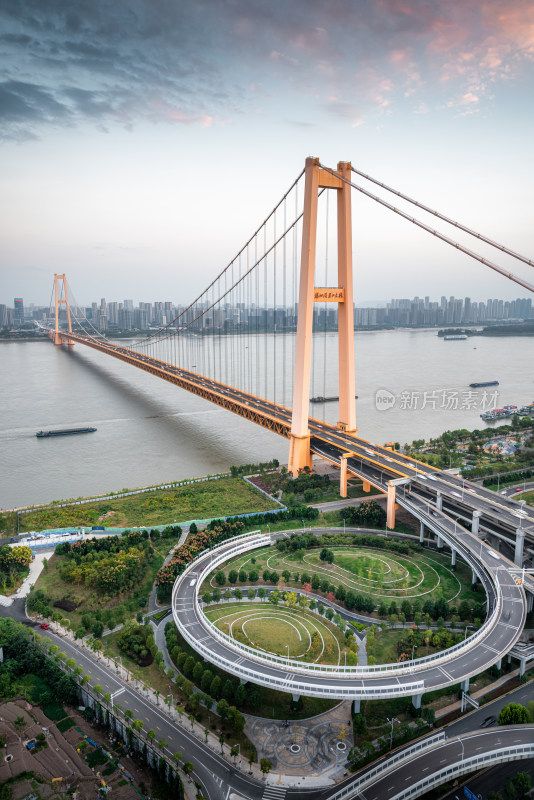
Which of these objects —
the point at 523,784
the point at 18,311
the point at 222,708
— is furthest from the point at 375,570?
the point at 18,311

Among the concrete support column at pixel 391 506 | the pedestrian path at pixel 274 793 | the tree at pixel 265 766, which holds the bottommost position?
the pedestrian path at pixel 274 793

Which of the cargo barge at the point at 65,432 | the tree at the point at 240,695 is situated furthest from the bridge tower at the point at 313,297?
the cargo barge at the point at 65,432

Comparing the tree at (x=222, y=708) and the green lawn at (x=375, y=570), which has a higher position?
the green lawn at (x=375, y=570)

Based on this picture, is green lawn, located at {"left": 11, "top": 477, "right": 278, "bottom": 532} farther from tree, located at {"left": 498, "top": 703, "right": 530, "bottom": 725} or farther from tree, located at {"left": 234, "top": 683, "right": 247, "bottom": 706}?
tree, located at {"left": 498, "top": 703, "right": 530, "bottom": 725}

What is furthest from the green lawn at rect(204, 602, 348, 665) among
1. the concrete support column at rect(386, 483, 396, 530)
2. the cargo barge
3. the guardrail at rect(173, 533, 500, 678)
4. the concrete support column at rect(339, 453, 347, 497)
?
the cargo barge

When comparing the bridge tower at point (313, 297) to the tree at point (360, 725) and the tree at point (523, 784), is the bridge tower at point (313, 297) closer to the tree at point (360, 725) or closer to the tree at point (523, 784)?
the tree at point (360, 725)

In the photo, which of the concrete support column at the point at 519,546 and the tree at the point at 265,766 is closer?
the tree at the point at 265,766

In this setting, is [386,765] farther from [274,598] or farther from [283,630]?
[274,598]
